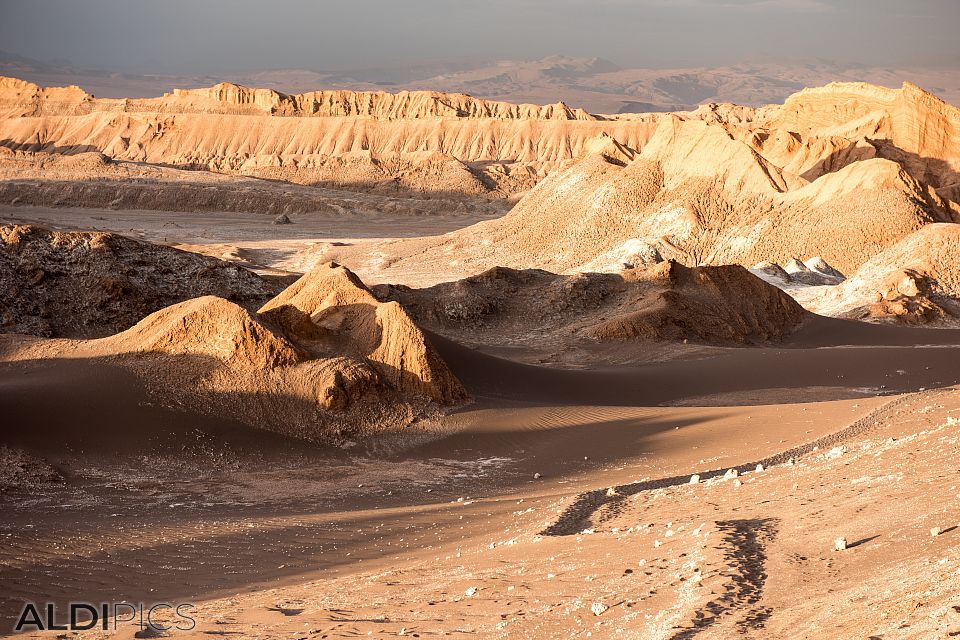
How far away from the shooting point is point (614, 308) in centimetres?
2836

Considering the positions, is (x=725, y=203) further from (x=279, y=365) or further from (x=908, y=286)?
(x=279, y=365)

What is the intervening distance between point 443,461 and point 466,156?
87.2 metres

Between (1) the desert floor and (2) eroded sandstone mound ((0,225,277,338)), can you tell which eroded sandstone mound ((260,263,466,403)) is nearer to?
(1) the desert floor

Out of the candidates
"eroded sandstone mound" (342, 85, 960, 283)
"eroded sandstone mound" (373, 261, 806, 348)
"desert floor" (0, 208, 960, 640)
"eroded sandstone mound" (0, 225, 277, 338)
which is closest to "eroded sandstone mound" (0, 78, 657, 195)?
"eroded sandstone mound" (342, 85, 960, 283)

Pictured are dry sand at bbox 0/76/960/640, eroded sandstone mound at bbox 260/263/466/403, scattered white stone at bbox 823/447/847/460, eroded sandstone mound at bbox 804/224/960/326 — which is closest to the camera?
dry sand at bbox 0/76/960/640

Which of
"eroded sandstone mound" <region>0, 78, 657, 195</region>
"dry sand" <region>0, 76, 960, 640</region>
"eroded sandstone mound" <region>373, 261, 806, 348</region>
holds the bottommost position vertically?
"eroded sandstone mound" <region>373, 261, 806, 348</region>

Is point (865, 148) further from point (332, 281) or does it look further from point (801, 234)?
point (332, 281)

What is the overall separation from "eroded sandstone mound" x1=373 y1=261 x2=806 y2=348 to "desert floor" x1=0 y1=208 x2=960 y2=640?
275 inches

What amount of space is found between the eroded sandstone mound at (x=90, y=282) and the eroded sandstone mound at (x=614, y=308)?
222 inches

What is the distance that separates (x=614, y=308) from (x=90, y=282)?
14.7 metres

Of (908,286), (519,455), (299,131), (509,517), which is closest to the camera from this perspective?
(509,517)

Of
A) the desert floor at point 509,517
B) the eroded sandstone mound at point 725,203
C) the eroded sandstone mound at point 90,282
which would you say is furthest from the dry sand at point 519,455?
the eroded sandstone mound at point 90,282

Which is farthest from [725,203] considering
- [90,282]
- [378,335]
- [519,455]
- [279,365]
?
[279,365]

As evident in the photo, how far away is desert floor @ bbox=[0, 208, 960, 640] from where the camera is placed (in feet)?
20.1
